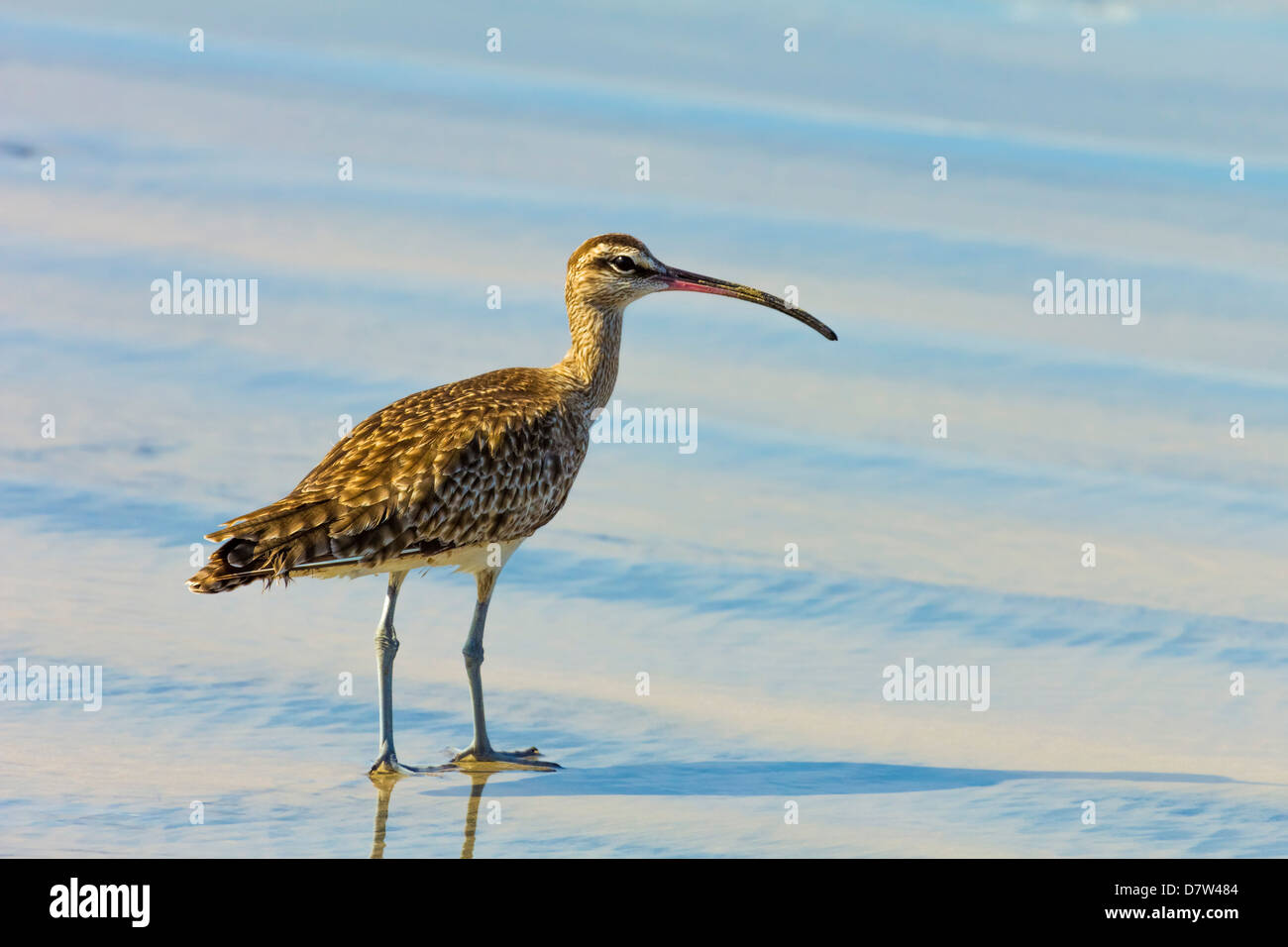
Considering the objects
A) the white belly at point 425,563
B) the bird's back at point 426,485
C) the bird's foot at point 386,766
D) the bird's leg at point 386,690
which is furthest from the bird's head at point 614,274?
the bird's foot at point 386,766

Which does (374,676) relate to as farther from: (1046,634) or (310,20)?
(310,20)

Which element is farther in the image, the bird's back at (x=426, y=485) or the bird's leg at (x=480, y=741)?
the bird's leg at (x=480, y=741)

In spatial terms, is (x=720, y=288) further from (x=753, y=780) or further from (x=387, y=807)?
(x=387, y=807)

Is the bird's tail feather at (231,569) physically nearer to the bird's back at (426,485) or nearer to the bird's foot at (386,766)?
the bird's back at (426,485)

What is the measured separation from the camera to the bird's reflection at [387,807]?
8.14m

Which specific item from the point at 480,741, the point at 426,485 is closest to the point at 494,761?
the point at 480,741

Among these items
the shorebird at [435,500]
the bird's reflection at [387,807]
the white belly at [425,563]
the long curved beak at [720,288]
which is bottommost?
the bird's reflection at [387,807]

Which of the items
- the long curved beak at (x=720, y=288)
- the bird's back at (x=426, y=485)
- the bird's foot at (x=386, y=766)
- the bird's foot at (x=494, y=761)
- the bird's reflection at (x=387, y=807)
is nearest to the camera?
the bird's reflection at (x=387, y=807)

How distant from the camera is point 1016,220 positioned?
54.2ft

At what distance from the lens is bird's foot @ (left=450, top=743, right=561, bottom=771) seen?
9.02 meters

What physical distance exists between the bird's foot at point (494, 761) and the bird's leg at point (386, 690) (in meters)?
0.28

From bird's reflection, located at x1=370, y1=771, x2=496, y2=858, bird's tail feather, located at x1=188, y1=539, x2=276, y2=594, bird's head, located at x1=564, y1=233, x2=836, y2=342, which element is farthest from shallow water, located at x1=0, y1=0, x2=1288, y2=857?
bird's head, located at x1=564, y1=233, x2=836, y2=342

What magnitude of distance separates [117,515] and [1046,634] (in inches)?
192

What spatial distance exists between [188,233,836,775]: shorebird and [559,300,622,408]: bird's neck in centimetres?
6
